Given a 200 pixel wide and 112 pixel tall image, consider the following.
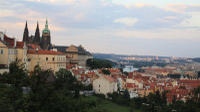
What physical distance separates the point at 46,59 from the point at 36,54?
3.19 metres

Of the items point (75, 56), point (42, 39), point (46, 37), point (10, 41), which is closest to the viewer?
point (10, 41)

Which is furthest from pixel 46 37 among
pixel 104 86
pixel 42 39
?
pixel 104 86

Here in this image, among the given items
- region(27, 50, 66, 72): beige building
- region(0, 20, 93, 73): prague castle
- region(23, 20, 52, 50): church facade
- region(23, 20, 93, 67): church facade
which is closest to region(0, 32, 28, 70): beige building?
region(0, 20, 93, 73): prague castle

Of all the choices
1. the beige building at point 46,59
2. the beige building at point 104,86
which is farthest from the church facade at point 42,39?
the beige building at point 104,86

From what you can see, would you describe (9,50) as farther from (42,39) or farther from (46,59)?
(42,39)

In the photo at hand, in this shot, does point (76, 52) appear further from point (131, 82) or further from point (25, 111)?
point (25, 111)

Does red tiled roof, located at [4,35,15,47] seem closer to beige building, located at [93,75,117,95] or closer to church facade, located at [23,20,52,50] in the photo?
beige building, located at [93,75,117,95]

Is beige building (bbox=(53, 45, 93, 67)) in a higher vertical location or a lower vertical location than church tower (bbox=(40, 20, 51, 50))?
lower

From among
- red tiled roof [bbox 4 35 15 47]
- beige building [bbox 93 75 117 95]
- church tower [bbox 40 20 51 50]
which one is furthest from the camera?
church tower [bbox 40 20 51 50]

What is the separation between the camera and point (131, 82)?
7506cm

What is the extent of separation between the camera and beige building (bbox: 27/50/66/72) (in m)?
60.9

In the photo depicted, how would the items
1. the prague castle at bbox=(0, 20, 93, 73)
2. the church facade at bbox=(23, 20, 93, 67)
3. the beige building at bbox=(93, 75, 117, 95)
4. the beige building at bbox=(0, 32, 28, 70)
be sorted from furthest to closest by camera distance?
1. the church facade at bbox=(23, 20, 93, 67)
2. the beige building at bbox=(93, 75, 117, 95)
3. the prague castle at bbox=(0, 20, 93, 73)
4. the beige building at bbox=(0, 32, 28, 70)

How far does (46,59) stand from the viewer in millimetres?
64375

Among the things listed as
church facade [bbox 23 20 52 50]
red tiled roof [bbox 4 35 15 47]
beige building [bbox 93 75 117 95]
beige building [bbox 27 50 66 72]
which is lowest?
beige building [bbox 93 75 117 95]
